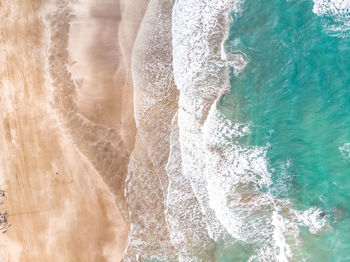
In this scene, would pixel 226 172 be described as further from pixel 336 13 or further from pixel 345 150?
pixel 336 13

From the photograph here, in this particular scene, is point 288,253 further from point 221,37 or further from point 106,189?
point 221,37

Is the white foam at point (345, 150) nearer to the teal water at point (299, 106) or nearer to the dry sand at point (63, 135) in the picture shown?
the teal water at point (299, 106)

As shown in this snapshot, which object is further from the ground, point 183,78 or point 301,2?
point 301,2

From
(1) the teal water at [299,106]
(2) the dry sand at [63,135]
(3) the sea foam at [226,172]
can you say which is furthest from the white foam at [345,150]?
(2) the dry sand at [63,135]

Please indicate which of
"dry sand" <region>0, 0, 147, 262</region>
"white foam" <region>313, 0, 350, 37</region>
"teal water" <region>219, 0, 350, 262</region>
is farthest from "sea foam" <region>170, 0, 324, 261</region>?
"white foam" <region>313, 0, 350, 37</region>

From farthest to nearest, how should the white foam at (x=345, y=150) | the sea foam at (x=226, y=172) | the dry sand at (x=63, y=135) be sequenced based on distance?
the white foam at (x=345, y=150)
the dry sand at (x=63, y=135)
the sea foam at (x=226, y=172)

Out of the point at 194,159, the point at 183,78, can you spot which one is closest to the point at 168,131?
the point at 194,159
